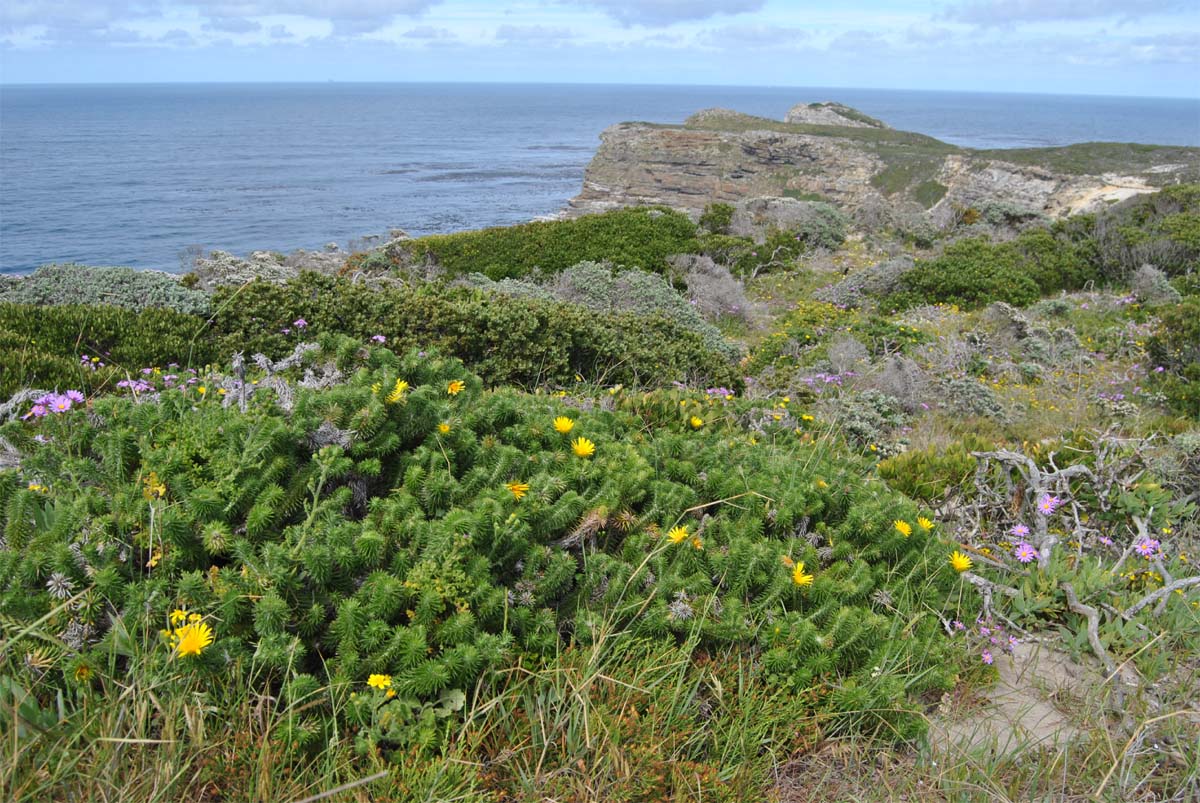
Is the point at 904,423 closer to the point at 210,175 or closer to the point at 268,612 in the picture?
the point at 268,612

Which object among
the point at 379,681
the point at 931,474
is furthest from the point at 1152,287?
the point at 379,681

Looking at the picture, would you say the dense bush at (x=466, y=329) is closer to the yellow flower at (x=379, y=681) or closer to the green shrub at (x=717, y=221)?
the yellow flower at (x=379, y=681)

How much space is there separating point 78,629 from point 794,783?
2.22 m

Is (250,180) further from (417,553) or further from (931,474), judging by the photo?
(417,553)

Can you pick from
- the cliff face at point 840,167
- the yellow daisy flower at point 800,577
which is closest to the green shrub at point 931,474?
the yellow daisy flower at point 800,577

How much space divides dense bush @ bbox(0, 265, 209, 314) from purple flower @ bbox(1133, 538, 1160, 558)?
719cm

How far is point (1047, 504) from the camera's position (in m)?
4.17

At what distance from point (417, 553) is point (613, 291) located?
8958mm

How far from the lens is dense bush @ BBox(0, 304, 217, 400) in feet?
17.8

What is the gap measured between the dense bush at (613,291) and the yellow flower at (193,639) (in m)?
8.02

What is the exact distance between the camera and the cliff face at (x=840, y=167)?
38.9 meters

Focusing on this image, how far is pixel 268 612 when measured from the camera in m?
2.32

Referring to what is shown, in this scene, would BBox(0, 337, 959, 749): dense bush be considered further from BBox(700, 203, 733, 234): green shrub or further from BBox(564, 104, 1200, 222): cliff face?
BBox(564, 104, 1200, 222): cliff face

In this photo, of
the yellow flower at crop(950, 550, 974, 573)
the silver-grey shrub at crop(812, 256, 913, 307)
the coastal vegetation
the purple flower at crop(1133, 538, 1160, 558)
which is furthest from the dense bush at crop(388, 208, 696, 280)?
the yellow flower at crop(950, 550, 974, 573)
